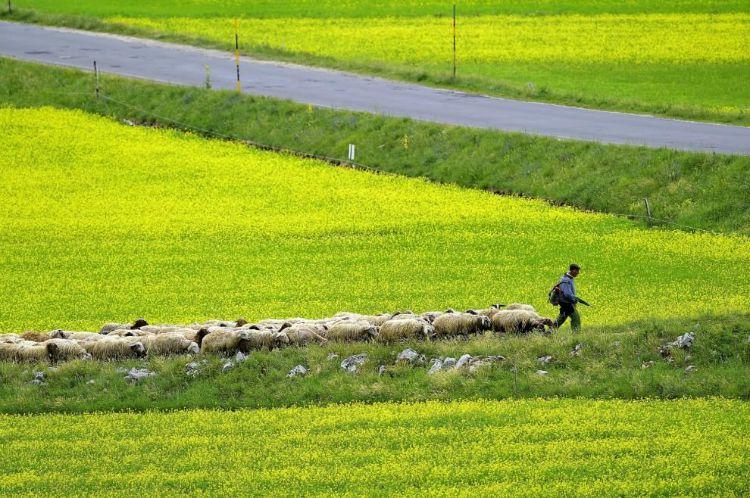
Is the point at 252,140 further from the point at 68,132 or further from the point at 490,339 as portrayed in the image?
the point at 490,339

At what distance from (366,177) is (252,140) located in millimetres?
7828

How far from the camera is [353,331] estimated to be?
26.6 metres

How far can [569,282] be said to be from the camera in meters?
26.7

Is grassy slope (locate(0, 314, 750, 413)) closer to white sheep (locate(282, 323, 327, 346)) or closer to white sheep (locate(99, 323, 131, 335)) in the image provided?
white sheep (locate(282, 323, 327, 346))

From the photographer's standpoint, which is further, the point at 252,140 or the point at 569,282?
the point at 252,140

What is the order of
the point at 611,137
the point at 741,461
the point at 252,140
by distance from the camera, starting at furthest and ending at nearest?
1. the point at 252,140
2. the point at 611,137
3. the point at 741,461

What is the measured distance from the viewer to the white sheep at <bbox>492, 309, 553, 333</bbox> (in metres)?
26.6

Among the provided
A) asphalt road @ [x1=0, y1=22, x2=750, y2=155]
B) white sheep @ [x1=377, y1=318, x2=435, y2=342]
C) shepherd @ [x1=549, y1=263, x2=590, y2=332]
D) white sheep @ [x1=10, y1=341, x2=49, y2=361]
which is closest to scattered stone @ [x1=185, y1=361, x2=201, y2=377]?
white sheep @ [x1=10, y1=341, x2=49, y2=361]

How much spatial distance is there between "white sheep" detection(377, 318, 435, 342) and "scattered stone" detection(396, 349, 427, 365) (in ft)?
2.52

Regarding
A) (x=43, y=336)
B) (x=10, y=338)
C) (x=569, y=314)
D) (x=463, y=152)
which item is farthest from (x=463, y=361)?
(x=463, y=152)

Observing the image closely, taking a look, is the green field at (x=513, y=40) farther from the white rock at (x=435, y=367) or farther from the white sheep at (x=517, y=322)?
the white rock at (x=435, y=367)

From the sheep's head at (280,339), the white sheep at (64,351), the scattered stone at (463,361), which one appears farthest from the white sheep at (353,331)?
the white sheep at (64,351)

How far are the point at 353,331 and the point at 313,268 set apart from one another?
32.5ft

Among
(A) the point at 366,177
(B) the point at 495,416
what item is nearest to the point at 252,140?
(A) the point at 366,177
